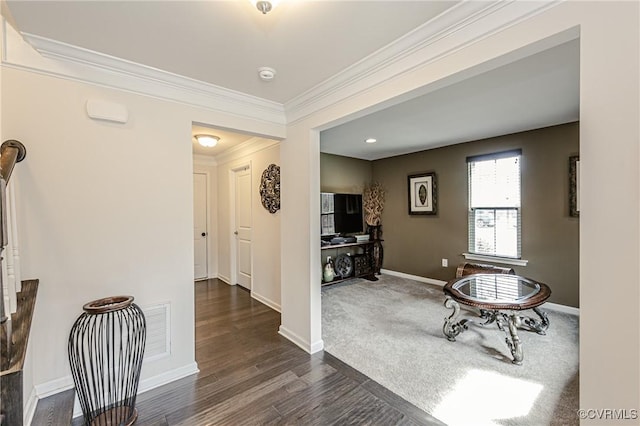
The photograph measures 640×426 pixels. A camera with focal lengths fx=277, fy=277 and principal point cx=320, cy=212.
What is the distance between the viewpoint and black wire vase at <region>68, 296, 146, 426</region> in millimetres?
1701

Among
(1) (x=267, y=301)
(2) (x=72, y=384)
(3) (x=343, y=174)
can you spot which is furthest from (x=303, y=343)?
(3) (x=343, y=174)

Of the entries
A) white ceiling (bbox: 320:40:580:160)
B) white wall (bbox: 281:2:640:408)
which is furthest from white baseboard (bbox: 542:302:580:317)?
white wall (bbox: 281:2:640:408)

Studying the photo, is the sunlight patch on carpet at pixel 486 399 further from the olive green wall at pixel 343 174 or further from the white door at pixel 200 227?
the white door at pixel 200 227

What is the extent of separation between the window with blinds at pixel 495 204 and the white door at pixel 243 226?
363 centimetres

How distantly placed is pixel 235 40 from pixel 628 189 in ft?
6.81

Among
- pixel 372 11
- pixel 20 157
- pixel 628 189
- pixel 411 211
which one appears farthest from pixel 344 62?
pixel 411 211

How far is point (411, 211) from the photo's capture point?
17.4 ft

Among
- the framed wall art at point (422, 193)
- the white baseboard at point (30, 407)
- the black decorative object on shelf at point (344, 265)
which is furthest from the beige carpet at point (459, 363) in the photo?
the white baseboard at point (30, 407)

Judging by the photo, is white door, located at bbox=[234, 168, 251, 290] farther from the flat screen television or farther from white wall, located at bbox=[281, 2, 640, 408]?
white wall, located at bbox=[281, 2, 640, 408]

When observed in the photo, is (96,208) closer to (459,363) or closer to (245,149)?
(245,149)

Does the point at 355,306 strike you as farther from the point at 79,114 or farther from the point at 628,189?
the point at 79,114

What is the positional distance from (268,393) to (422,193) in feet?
13.7

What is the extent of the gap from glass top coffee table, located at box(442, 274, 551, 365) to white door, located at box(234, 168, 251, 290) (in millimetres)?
3105

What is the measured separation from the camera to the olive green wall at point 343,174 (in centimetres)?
516
